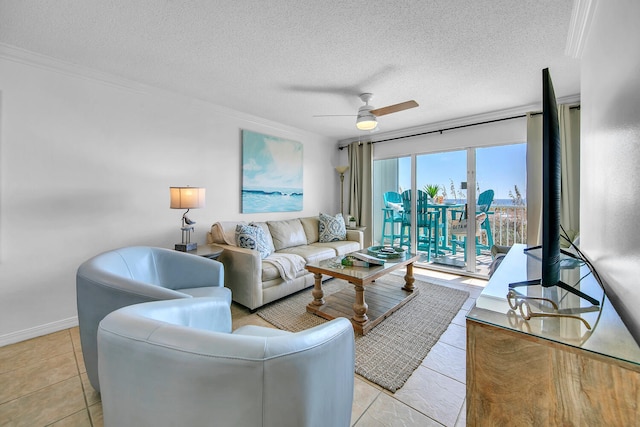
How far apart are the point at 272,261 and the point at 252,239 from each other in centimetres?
35

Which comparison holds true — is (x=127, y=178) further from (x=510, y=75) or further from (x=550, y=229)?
(x=510, y=75)

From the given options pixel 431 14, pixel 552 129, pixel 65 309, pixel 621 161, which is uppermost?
pixel 431 14

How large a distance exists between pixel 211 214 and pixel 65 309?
5.07ft

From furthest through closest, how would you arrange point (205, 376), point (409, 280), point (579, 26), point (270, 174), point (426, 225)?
point (426, 225) → point (270, 174) → point (409, 280) → point (579, 26) → point (205, 376)

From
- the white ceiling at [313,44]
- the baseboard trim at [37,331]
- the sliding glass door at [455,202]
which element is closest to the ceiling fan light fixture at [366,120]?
the white ceiling at [313,44]

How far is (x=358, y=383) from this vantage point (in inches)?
61.1

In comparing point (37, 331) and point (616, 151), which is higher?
point (616, 151)

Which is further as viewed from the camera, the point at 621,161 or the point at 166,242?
the point at 166,242

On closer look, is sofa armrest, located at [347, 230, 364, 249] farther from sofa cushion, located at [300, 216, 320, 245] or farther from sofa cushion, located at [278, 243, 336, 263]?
sofa cushion, located at [278, 243, 336, 263]

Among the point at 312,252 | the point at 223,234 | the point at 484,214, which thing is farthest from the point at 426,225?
the point at 223,234

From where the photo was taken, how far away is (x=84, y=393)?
1.48 metres

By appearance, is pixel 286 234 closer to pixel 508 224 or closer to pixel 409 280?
pixel 409 280

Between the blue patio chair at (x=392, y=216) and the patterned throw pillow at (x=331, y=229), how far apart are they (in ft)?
3.17

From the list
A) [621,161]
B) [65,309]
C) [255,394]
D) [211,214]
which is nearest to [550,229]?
[621,161]
